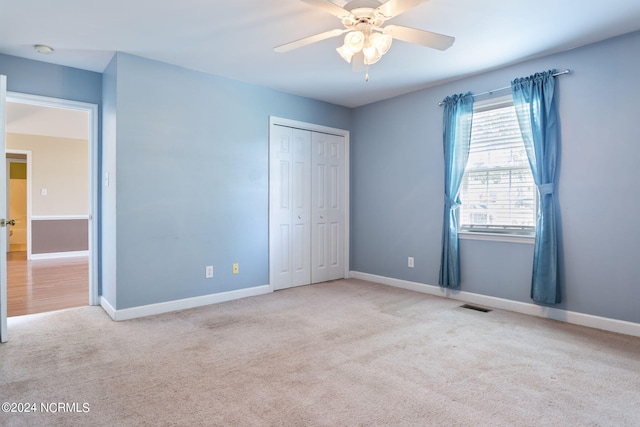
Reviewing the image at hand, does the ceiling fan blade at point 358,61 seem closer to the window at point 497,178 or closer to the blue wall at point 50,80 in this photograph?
the window at point 497,178

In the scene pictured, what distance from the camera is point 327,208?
5.09 metres

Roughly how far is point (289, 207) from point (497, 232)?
2402 mm

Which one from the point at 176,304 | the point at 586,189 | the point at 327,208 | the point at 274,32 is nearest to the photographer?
the point at 274,32

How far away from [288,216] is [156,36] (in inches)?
94.8

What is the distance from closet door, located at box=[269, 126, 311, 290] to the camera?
446 centimetres

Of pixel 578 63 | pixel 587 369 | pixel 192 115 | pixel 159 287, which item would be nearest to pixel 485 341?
pixel 587 369

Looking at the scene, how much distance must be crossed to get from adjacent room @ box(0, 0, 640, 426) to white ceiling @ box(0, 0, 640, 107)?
2 cm

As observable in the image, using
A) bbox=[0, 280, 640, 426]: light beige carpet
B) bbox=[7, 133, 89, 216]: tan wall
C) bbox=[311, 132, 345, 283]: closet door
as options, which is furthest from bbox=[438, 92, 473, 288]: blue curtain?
→ bbox=[7, 133, 89, 216]: tan wall

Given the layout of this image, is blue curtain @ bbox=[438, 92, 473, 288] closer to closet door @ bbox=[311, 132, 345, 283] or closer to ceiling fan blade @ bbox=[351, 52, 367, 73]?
closet door @ bbox=[311, 132, 345, 283]

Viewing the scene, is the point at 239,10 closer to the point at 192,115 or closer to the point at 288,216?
the point at 192,115

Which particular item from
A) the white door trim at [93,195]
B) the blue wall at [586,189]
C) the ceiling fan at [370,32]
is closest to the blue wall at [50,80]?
the white door trim at [93,195]

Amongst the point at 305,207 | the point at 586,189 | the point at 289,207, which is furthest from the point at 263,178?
the point at 586,189

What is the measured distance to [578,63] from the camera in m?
3.19

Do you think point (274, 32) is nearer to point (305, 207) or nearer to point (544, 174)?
point (305, 207)
